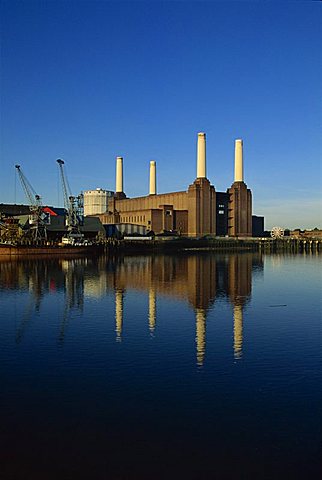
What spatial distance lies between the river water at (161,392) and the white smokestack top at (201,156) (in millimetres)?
72616

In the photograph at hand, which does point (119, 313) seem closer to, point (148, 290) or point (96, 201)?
point (148, 290)

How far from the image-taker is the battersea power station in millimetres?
101812

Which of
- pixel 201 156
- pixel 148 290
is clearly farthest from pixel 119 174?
pixel 148 290

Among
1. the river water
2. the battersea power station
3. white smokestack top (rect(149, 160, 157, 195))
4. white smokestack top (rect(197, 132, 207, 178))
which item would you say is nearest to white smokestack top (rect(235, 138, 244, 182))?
the battersea power station

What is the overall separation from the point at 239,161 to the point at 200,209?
43.0ft

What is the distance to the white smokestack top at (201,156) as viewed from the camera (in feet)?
308

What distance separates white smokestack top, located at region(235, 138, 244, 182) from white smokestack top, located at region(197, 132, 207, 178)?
7.40m

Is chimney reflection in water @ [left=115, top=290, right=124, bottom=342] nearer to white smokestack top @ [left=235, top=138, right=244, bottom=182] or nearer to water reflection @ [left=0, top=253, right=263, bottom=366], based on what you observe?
water reflection @ [left=0, top=253, right=263, bottom=366]

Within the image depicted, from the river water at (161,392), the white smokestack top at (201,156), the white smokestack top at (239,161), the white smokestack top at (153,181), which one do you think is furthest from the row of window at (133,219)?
the river water at (161,392)

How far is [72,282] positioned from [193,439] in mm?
29325

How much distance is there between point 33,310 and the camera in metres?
24.6

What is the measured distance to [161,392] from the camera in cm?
1195

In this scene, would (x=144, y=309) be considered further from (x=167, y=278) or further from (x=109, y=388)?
(x=167, y=278)

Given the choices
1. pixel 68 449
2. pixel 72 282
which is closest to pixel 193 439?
pixel 68 449
